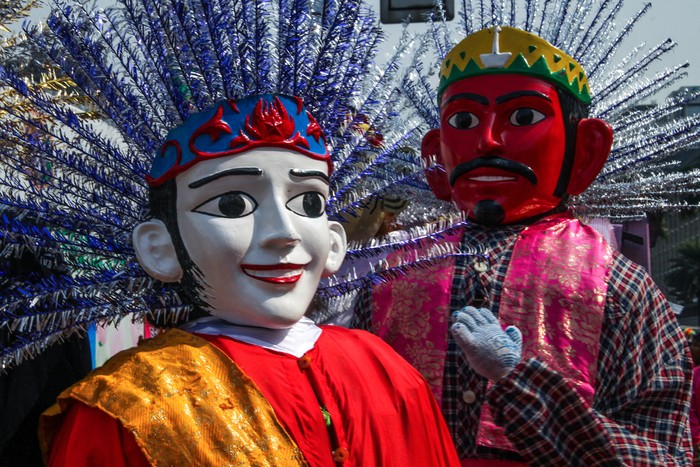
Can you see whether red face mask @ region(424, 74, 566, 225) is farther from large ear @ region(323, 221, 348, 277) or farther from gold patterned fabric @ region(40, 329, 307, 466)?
gold patterned fabric @ region(40, 329, 307, 466)

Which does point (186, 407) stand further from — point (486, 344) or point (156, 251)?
point (486, 344)

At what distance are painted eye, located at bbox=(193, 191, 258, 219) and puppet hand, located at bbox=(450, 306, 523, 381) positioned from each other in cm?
60

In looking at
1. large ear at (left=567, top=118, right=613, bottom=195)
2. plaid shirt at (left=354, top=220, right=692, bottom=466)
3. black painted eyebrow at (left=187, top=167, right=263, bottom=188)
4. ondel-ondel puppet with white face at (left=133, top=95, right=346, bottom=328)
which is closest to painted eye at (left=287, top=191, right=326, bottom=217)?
ondel-ondel puppet with white face at (left=133, top=95, right=346, bottom=328)

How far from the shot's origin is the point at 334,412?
1.91 metres

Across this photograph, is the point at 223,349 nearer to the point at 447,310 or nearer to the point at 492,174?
the point at 447,310

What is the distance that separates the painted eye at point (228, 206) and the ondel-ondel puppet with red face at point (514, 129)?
0.81 meters

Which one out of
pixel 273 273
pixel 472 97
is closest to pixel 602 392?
pixel 472 97

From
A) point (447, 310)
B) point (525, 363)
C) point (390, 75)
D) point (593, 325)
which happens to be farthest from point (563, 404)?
point (390, 75)

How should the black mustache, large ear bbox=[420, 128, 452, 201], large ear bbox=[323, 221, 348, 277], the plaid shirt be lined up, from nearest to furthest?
large ear bbox=[323, 221, 348, 277] < the plaid shirt < the black mustache < large ear bbox=[420, 128, 452, 201]

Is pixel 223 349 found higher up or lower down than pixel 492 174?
lower down

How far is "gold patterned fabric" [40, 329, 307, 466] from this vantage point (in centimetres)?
170

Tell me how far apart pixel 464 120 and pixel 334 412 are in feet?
3.54

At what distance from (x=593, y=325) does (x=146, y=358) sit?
1.19 m

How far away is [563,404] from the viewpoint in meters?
2.22
